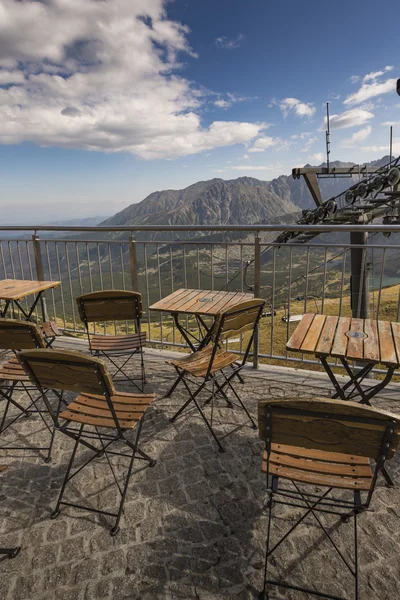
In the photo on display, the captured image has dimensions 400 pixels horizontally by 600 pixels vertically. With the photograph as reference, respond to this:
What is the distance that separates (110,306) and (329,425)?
9.39ft

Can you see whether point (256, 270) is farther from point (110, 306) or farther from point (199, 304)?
point (110, 306)

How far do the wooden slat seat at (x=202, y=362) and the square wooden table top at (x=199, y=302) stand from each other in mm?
417

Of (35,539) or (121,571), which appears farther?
(35,539)

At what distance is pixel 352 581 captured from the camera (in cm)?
184

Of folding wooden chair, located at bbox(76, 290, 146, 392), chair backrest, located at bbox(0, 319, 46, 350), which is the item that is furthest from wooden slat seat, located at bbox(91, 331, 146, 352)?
chair backrest, located at bbox(0, 319, 46, 350)

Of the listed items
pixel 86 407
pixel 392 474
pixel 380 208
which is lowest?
pixel 392 474

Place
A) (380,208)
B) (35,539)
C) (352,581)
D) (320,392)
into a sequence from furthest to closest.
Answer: (380,208), (320,392), (35,539), (352,581)

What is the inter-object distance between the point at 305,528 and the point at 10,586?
5.47 ft

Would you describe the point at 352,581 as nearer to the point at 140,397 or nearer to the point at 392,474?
the point at 392,474

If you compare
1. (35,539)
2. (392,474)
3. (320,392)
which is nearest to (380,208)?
(320,392)

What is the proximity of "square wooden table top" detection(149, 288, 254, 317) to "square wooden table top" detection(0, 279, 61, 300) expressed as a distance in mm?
1670

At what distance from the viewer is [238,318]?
3049 mm

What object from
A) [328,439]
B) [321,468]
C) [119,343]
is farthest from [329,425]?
[119,343]

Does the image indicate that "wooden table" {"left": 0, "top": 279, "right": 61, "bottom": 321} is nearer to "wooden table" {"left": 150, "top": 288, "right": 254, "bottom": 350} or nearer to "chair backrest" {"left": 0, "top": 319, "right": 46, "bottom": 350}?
"chair backrest" {"left": 0, "top": 319, "right": 46, "bottom": 350}
